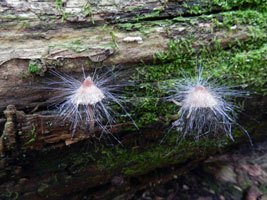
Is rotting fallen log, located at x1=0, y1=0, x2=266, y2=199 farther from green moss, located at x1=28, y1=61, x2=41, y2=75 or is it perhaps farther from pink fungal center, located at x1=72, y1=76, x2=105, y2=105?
pink fungal center, located at x1=72, y1=76, x2=105, y2=105

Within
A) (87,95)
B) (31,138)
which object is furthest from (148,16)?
(31,138)

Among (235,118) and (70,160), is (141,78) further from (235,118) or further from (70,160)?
(235,118)

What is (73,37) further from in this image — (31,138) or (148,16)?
(31,138)

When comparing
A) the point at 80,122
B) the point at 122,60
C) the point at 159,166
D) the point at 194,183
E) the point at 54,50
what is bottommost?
the point at 194,183

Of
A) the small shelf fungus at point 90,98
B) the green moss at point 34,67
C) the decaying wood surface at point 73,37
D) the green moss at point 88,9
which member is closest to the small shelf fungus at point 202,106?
the decaying wood surface at point 73,37

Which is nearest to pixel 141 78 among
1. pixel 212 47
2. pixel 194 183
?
pixel 212 47

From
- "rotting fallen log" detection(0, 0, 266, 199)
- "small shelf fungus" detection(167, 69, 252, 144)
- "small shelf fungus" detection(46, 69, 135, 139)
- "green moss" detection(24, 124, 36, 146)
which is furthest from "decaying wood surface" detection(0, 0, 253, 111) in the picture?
"small shelf fungus" detection(167, 69, 252, 144)

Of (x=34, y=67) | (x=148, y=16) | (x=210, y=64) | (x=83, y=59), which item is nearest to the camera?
(x=34, y=67)
